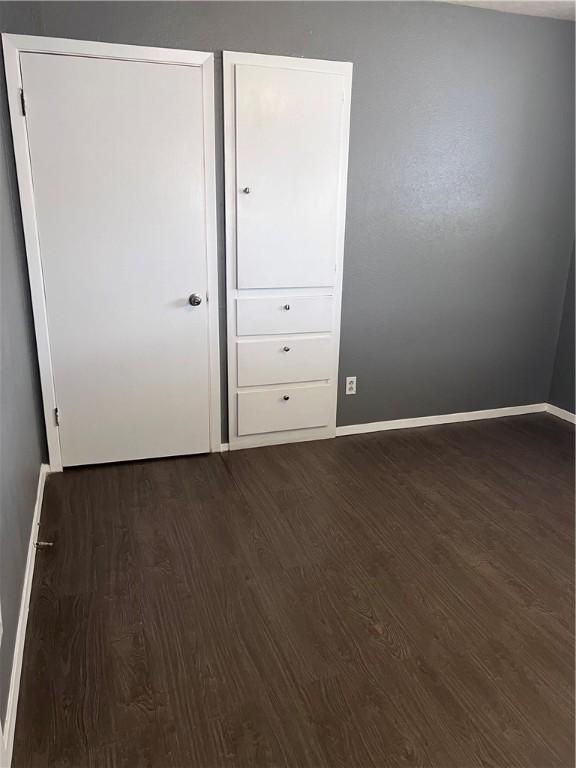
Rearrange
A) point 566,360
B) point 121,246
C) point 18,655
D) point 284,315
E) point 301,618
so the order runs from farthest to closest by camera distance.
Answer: point 566,360, point 284,315, point 121,246, point 301,618, point 18,655

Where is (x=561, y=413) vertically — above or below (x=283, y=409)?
below

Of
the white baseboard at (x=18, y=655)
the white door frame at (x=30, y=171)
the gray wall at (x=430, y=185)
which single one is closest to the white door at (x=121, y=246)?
the white door frame at (x=30, y=171)

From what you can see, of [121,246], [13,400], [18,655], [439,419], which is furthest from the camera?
[439,419]

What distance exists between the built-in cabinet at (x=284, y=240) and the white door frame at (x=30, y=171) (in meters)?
0.09

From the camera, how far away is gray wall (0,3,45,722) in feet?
5.63

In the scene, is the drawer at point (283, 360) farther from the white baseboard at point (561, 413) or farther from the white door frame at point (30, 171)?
the white baseboard at point (561, 413)

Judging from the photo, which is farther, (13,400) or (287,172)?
(287,172)

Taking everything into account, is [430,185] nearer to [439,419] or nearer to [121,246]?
[439,419]

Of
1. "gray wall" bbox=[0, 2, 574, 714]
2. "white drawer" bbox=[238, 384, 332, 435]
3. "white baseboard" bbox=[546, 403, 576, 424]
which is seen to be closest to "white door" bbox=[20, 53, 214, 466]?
"gray wall" bbox=[0, 2, 574, 714]

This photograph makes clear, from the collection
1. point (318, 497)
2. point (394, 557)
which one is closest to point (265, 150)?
point (318, 497)

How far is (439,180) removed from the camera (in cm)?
335

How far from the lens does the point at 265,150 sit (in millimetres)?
2918

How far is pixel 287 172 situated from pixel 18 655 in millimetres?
2454

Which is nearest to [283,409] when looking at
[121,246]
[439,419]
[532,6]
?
[439,419]
